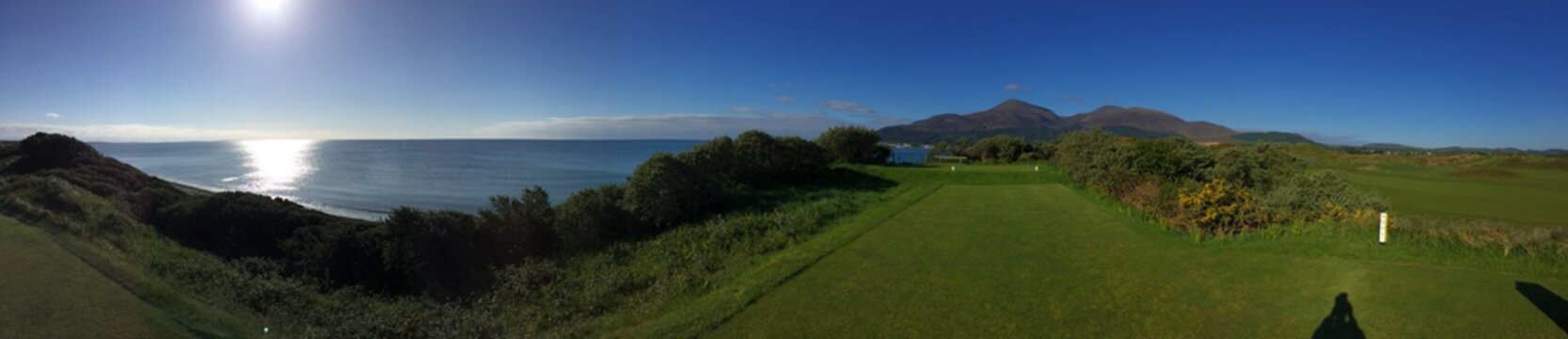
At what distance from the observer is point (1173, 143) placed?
23703 millimetres

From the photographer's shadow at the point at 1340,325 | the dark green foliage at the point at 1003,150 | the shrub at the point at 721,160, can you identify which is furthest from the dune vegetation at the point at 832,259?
the dark green foliage at the point at 1003,150

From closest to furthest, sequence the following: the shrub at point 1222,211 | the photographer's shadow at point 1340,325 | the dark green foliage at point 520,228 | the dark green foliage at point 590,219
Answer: the photographer's shadow at point 1340,325
the shrub at point 1222,211
the dark green foliage at point 520,228
the dark green foliage at point 590,219

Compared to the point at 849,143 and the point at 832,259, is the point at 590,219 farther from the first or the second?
the point at 849,143

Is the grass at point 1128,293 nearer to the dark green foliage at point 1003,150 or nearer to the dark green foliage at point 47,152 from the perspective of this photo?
the dark green foliage at point 47,152

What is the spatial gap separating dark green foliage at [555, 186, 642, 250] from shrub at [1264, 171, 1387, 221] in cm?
1883

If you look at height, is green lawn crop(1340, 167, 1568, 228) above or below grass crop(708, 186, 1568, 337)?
above

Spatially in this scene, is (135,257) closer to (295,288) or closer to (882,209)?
(295,288)

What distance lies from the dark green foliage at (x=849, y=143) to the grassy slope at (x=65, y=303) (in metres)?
38.3

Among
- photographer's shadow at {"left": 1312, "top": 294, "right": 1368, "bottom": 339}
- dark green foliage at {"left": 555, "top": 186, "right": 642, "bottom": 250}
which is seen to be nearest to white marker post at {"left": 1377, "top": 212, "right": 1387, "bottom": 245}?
photographer's shadow at {"left": 1312, "top": 294, "right": 1368, "bottom": 339}

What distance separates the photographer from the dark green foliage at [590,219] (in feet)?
65.2

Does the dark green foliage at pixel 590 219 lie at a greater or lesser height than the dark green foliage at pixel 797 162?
lesser

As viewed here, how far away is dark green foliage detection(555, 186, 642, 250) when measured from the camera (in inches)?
782

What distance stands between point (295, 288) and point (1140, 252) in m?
17.8

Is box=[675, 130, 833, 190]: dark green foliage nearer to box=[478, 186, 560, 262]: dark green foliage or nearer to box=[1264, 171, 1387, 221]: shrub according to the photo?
box=[478, 186, 560, 262]: dark green foliage
